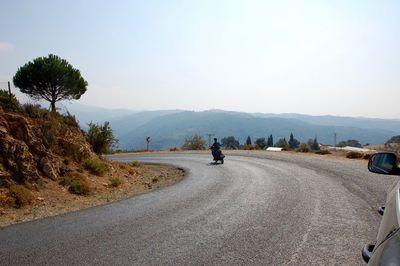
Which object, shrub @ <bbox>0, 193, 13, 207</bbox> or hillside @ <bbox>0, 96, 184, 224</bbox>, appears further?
hillside @ <bbox>0, 96, 184, 224</bbox>

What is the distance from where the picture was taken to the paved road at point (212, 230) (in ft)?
19.4

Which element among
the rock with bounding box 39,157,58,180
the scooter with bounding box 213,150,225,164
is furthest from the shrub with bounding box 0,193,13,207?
the scooter with bounding box 213,150,225,164

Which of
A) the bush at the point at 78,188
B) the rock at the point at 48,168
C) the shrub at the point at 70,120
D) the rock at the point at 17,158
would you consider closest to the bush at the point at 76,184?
the bush at the point at 78,188

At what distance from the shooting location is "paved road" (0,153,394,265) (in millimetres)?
5926

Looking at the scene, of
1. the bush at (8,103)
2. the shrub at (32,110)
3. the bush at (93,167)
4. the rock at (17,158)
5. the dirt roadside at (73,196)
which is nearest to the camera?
the dirt roadside at (73,196)

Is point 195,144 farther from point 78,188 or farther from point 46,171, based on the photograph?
point 78,188

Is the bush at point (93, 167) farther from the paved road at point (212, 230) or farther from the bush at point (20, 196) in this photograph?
the bush at point (20, 196)

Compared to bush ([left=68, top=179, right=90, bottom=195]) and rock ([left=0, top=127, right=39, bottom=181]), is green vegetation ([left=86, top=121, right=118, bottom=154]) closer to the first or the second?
bush ([left=68, top=179, right=90, bottom=195])

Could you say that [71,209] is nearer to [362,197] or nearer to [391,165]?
[362,197]

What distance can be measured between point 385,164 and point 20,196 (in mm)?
10004

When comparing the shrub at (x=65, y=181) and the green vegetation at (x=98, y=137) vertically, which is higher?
the green vegetation at (x=98, y=137)

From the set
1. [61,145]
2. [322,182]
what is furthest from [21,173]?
[322,182]

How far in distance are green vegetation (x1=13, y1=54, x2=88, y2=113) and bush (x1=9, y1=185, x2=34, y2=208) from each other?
10728 mm

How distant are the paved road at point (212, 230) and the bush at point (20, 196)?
2.04 metres
